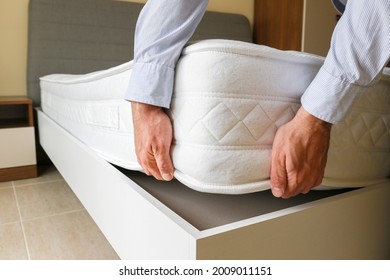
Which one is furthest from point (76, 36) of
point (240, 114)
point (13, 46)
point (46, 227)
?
point (240, 114)

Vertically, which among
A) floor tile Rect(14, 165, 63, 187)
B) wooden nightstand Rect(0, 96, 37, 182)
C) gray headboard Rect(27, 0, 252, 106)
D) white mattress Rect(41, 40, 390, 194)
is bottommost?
floor tile Rect(14, 165, 63, 187)

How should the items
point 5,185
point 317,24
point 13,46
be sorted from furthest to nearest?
point 317,24, point 13,46, point 5,185

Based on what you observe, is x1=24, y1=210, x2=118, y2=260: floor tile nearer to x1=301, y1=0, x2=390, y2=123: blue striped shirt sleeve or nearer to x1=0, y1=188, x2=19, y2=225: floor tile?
x1=0, y1=188, x2=19, y2=225: floor tile

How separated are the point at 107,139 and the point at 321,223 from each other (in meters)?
0.53

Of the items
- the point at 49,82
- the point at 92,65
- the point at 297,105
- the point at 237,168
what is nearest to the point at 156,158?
the point at 237,168

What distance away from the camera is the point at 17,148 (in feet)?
5.71

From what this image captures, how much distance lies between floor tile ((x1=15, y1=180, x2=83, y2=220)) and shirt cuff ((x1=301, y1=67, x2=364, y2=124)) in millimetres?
1130

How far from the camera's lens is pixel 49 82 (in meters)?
1.58

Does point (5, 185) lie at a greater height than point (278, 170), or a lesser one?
lesser

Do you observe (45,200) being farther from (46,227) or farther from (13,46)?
(13,46)

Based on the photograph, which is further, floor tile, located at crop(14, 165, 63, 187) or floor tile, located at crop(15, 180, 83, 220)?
floor tile, located at crop(14, 165, 63, 187)

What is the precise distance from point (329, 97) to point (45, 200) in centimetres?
133

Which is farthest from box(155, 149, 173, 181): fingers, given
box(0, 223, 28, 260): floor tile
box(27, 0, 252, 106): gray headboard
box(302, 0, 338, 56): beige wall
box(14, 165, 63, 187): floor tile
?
box(302, 0, 338, 56): beige wall

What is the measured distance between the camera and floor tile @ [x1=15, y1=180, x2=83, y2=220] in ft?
4.28
